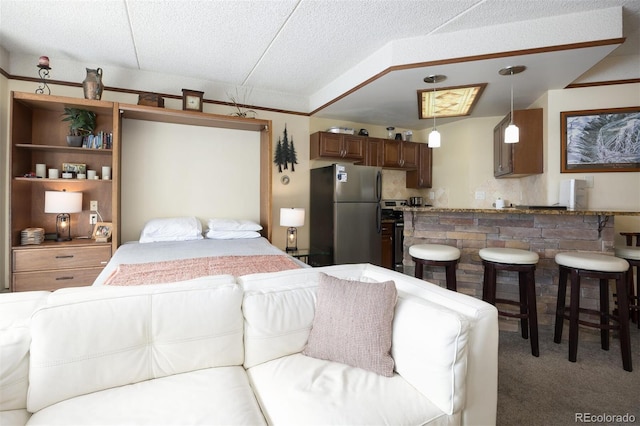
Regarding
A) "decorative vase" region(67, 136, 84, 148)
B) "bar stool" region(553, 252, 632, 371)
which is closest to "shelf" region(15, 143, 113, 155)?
"decorative vase" region(67, 136, 84, 148)

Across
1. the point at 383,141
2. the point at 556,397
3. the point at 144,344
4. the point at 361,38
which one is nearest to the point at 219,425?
the point at 144,344

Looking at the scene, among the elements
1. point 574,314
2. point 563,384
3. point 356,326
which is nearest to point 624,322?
point 574,314

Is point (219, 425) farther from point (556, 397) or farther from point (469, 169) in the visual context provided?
point (469, 169)

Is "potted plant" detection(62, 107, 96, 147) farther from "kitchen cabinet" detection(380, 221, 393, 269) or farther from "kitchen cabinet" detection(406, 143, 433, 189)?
"kitchen cabinet" detection(406, 143, 433, 189)

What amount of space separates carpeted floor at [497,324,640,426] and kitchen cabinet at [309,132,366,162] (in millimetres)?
2977

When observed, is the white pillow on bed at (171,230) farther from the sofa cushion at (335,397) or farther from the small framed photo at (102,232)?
the sofa cushion at (335,397)

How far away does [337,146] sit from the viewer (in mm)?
4352

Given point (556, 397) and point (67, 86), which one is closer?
point (556, 397)

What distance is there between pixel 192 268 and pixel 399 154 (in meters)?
3.80

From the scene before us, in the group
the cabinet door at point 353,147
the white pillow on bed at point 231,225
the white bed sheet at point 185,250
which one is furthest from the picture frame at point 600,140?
the white pillow on bed at point 231,225

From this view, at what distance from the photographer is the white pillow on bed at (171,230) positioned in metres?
3.25

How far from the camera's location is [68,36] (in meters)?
2.75

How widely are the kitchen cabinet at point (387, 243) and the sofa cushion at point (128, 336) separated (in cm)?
354

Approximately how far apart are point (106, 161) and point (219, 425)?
345 cm
